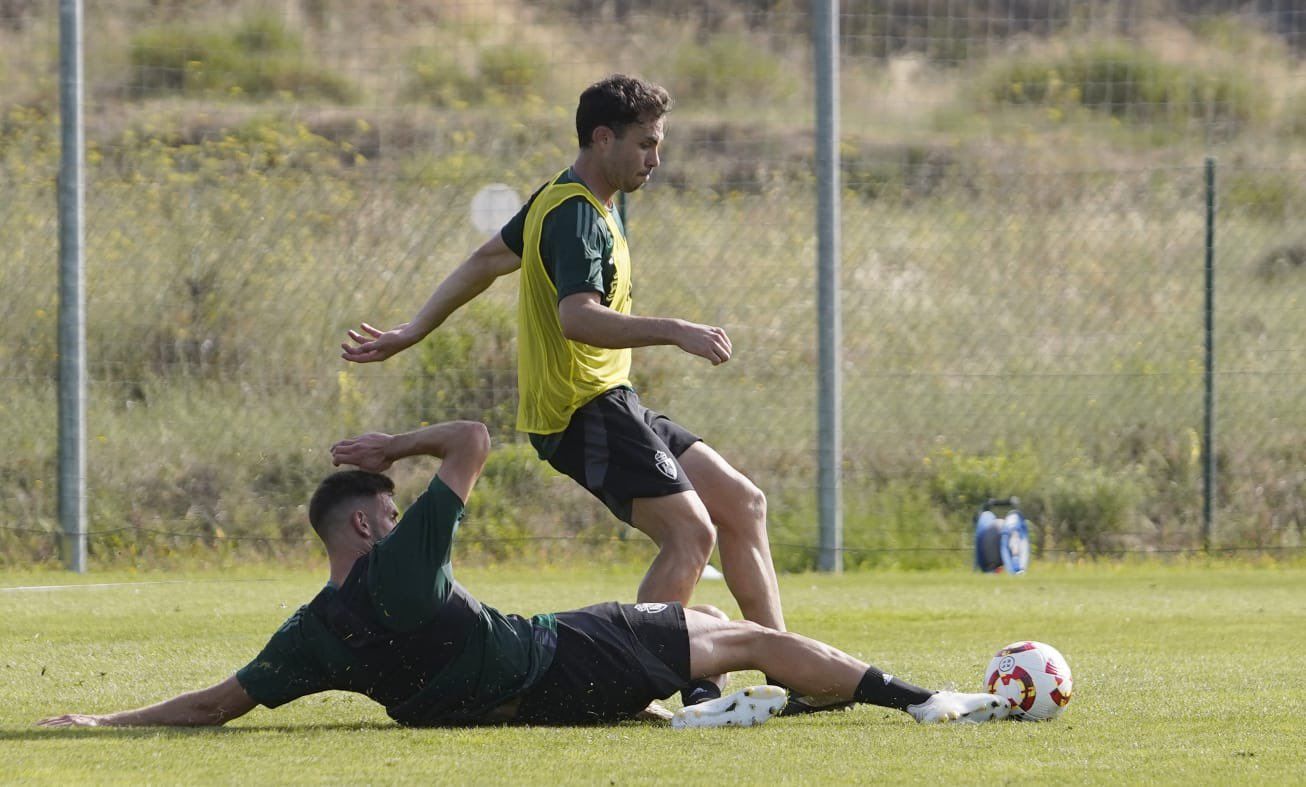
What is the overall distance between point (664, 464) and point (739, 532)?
461 millimetres

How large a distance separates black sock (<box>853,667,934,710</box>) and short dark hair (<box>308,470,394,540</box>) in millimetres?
1452

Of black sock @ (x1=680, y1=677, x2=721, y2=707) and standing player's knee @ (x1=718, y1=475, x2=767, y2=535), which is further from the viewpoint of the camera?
standing player's knee @ (x1=718, y1=475, x2=767, y2=535)

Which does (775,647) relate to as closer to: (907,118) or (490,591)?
(490,591)

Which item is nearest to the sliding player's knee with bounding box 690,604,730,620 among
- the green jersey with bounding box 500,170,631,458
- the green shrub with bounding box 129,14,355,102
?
the green jersey with bounding box 500,170,631,458

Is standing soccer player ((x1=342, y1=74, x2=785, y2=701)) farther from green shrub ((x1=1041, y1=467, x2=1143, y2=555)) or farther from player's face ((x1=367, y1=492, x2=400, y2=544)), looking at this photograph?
green shrub ((x1=1041, y1=467, x2=1143, y2=555))

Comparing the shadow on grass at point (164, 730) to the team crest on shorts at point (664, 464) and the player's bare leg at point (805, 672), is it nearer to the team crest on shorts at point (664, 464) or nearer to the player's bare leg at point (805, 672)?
the player's bare leg at point (805, 672)

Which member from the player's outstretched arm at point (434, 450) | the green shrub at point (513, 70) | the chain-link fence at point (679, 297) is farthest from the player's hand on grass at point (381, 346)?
the green shrub at point (513, 70)

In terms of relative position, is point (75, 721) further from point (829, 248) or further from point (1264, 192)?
point (1264, 192)

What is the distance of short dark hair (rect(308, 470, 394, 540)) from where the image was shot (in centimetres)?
504

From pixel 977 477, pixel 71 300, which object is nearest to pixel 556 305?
pixel 71 300

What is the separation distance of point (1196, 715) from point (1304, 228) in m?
11.1

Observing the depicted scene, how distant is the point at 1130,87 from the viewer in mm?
14758

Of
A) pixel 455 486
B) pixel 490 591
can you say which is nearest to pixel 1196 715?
pixel 455 486

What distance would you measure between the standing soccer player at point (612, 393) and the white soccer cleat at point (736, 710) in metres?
0.37
